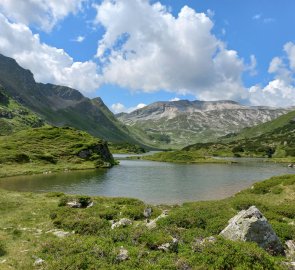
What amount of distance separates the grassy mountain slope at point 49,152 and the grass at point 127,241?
245 ft

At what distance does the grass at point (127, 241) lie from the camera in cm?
1928

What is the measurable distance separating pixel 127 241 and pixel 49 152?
123 metres

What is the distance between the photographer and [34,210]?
4222 cm

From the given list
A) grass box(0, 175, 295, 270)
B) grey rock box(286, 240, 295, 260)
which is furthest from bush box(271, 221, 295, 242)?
grey rock box(286, 240, 295, 260)

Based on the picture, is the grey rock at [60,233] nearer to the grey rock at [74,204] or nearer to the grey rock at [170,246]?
the grey rock at [170,246]

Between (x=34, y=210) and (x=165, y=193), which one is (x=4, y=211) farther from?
(x=165, y=193)

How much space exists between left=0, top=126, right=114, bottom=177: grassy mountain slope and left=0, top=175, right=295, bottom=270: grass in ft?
245

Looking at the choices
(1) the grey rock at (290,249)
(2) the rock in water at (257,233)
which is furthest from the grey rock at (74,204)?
(1) the grey rock at (290,249)

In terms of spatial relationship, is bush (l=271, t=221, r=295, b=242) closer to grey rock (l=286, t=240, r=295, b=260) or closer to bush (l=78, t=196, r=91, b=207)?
grey rock (l=286, t=240, r=295, b=260)

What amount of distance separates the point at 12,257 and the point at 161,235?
1113 cm

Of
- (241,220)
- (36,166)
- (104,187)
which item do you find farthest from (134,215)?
(36,166)

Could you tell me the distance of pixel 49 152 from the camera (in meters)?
140

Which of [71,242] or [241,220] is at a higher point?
[241,220]

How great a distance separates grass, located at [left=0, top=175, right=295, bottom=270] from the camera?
759 inches
